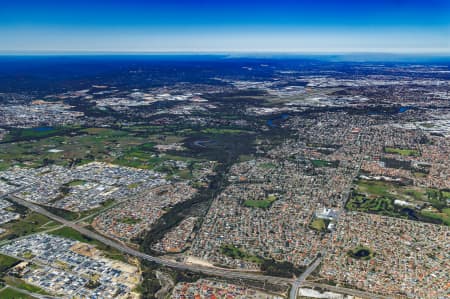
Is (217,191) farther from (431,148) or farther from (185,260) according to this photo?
(431,148)

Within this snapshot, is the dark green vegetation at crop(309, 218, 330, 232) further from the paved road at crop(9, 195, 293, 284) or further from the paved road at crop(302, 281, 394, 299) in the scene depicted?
the paved road at crop(9, 195, 293, 284)

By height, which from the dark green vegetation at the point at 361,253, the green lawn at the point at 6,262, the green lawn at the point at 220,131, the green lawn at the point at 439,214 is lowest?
the green lawn at the point at 6,262

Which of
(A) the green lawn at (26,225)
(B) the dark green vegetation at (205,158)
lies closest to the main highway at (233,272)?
(B) the dark green vegetation at (205,158)

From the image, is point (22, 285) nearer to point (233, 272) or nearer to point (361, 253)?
point (233, 272)

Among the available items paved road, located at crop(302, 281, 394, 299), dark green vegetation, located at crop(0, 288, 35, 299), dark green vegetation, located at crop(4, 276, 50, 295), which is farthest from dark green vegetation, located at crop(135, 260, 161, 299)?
paved road, located at crop(302, 281, 394, 299)

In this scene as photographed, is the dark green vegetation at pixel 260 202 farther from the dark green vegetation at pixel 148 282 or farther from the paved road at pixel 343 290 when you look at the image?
the dark green vegetation at pixel 148 282

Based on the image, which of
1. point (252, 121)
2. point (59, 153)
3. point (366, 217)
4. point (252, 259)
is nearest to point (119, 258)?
point (252, 259)

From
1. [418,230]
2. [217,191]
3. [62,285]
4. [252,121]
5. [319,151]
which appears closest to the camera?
[62,285]
